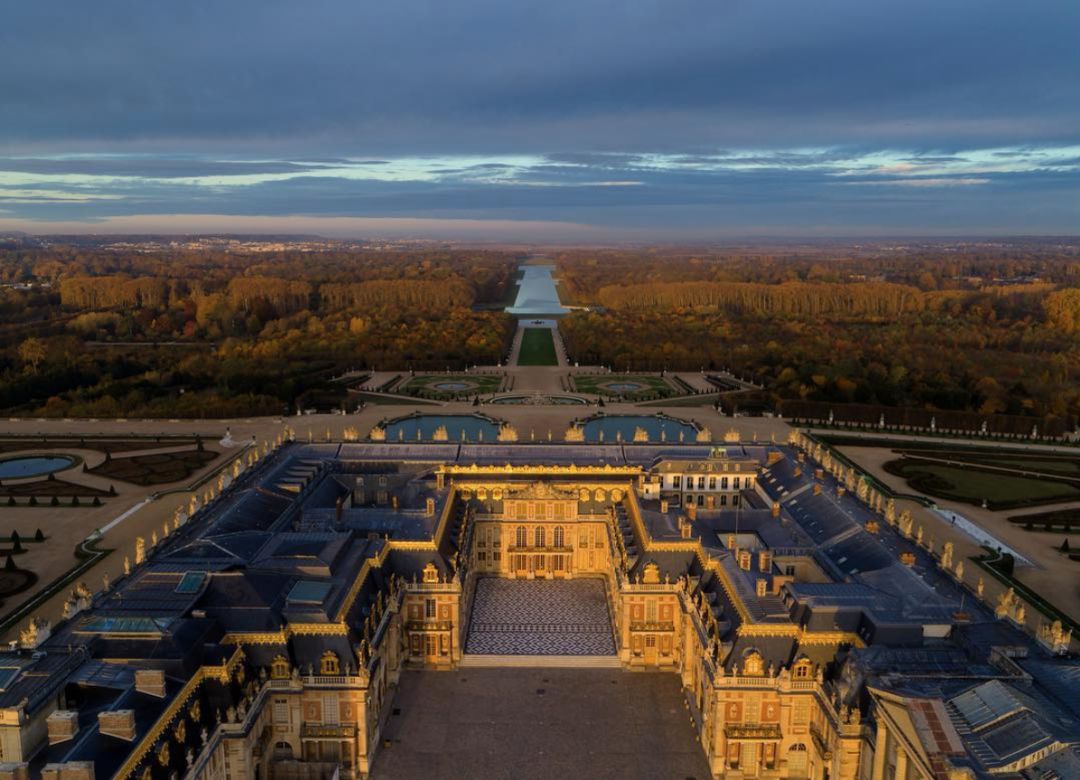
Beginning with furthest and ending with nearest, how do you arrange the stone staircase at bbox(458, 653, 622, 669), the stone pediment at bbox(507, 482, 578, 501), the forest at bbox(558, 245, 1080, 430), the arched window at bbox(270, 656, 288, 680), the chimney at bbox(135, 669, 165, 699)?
the forest at bbox(558, 245, 1080, 430) → the stone pediment at bbox(507, 482, 578, 501) → the stone staircase at bbox(458, 653, 622, 669) → the arched window at bbox(270, 656, 288, 680) → the chimney at bbox(135, 669, 165, 699)

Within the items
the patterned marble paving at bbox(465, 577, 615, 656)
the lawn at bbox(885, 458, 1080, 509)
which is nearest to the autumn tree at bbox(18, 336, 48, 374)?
the patterned marble paving at bbox(465, 577, 615, 656)

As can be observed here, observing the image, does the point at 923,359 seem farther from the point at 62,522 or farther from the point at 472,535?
the point at 62,522

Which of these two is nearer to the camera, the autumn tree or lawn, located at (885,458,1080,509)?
lawn, located at (885,458,1080,509)

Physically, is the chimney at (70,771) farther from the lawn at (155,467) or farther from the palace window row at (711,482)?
the lawn at (155,467)

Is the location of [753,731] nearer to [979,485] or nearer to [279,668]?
[279,668]

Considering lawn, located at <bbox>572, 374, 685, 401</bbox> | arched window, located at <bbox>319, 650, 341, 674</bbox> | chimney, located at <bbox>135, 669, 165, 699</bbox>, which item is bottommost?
lawn, located at <bbox>572, 374, 685, 401</bbox>

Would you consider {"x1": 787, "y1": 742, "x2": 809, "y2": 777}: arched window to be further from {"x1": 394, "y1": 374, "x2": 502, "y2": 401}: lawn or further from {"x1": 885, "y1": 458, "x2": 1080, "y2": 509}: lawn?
{"x1": 394, "y1": 374, "x2": 502, "y2": 401}: lawn
